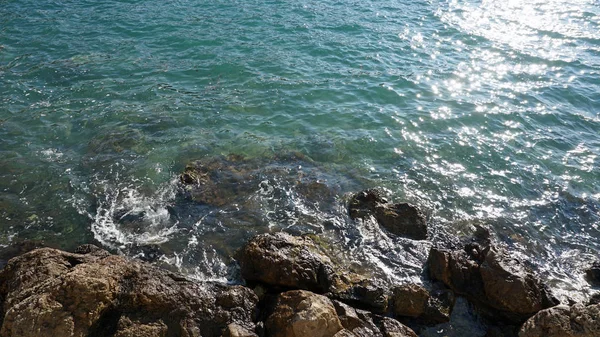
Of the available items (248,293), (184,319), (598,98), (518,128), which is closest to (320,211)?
(248,293)

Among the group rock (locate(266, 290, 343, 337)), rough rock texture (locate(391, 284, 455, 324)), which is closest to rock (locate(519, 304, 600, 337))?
rough rock texture (locate(391, 284, 455, 324))

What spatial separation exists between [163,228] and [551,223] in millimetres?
10936

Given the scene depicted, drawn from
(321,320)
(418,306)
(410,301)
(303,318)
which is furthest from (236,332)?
(418,306)

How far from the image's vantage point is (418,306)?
8.98 meters

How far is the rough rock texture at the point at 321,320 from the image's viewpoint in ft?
24.5

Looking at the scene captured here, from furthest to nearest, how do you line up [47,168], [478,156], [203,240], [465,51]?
[465,51], [478,156], [47,168], [203,240]

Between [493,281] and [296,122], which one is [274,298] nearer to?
[493,281]

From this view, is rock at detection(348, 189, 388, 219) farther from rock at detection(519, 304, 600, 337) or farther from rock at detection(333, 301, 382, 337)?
rock at detection(519, 304, 600, 337)

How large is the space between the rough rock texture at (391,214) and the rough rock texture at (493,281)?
1.01m

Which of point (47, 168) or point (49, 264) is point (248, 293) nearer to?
point (49, 264)

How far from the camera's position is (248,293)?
8.48 m

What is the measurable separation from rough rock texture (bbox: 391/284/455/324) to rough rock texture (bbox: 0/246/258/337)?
3.03 metres

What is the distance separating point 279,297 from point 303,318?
0.97 meters

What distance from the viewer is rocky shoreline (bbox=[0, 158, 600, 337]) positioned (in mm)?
7234
